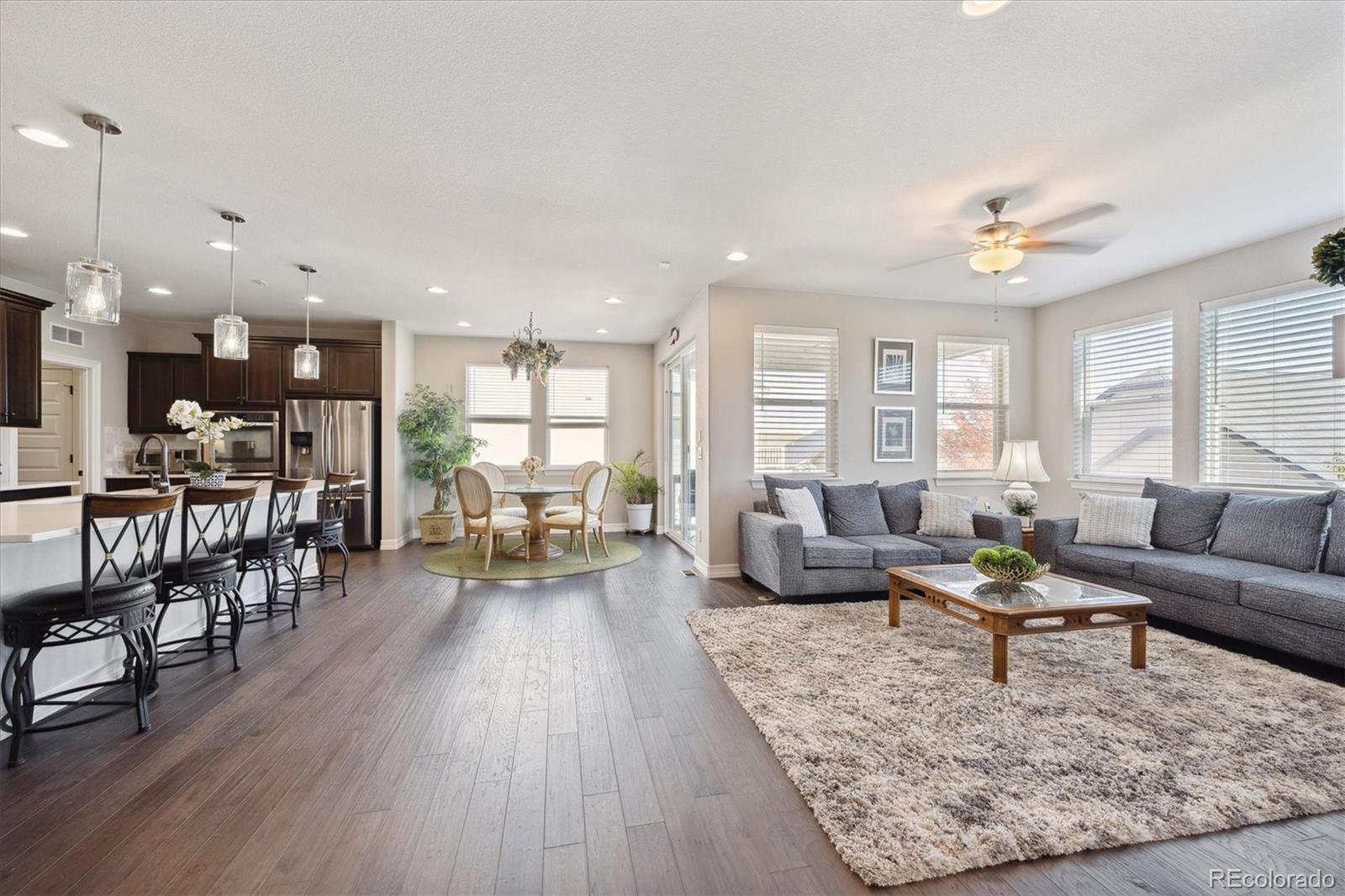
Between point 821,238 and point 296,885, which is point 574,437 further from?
point 296,885

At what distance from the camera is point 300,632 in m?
3.47

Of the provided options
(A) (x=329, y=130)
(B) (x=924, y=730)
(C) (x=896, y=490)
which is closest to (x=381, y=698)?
(B) (x=924, y=730)

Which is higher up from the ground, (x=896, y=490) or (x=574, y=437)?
(x=574, y=437)

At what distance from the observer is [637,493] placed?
24.4 ft

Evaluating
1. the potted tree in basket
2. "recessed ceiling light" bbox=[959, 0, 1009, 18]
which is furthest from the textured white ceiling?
the potted tree in basket

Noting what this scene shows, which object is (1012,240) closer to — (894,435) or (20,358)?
(894,435)

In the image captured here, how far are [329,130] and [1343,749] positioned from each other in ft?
16.0

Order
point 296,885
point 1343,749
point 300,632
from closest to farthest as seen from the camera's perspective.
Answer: point 296,885, point 1343,749, point 300,632

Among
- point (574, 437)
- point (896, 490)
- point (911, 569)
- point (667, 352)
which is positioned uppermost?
point (667, 352)

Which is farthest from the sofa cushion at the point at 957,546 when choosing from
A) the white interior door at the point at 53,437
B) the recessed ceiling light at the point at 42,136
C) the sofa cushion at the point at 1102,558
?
the white interior door at the point at 53,437

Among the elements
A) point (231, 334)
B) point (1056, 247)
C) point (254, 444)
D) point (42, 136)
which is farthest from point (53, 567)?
point (1056, 247)

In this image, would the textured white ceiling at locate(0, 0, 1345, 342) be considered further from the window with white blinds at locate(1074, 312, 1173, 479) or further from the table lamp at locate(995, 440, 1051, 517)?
the table lamp at locate(995, 440, 1051, 517)

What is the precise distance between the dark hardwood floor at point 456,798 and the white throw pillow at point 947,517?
2754mm

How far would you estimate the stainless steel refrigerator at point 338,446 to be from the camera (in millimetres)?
6078
